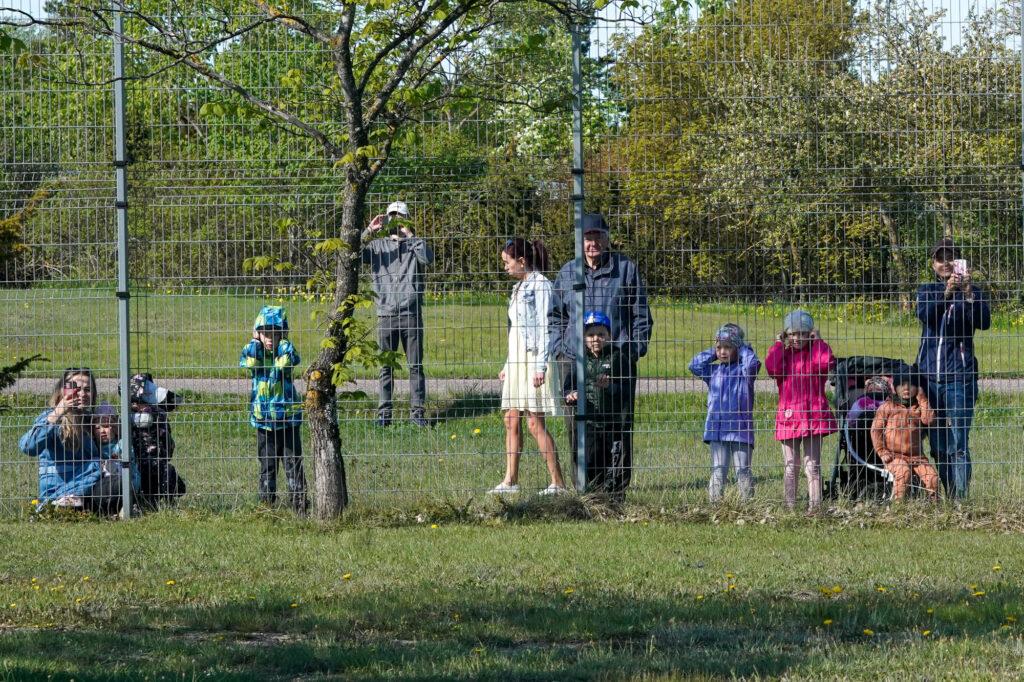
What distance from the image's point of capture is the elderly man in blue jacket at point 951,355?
9.02 metres

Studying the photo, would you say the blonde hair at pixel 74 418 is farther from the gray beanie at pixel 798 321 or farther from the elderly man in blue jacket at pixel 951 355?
the elderly man in blue jacket at pixel 951 355

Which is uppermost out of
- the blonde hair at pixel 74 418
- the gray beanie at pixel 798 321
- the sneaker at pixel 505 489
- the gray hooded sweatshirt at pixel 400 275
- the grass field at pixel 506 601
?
the gray hooded sweatshirt at pixel 400 275

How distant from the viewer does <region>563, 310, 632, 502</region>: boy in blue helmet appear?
9.10 m

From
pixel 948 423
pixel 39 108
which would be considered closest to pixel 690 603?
pixel 948 423

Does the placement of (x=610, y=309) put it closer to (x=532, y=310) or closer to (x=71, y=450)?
(x=532, y=310)

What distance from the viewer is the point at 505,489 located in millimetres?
9258

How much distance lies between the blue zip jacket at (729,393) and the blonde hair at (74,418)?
14.0 feet

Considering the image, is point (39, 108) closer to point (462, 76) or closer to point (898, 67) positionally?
point (462, 76)

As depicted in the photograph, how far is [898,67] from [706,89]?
135cm

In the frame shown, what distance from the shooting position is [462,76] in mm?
8945

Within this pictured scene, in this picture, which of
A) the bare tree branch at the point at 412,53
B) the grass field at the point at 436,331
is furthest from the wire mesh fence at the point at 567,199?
the bare tree branch at the point at 412,53

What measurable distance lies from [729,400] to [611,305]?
1105 mm

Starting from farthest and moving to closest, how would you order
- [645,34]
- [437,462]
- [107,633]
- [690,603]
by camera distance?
[437,462] → [645,34] → [690,603] → [107,633]

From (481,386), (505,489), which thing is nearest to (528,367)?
(481,386)
